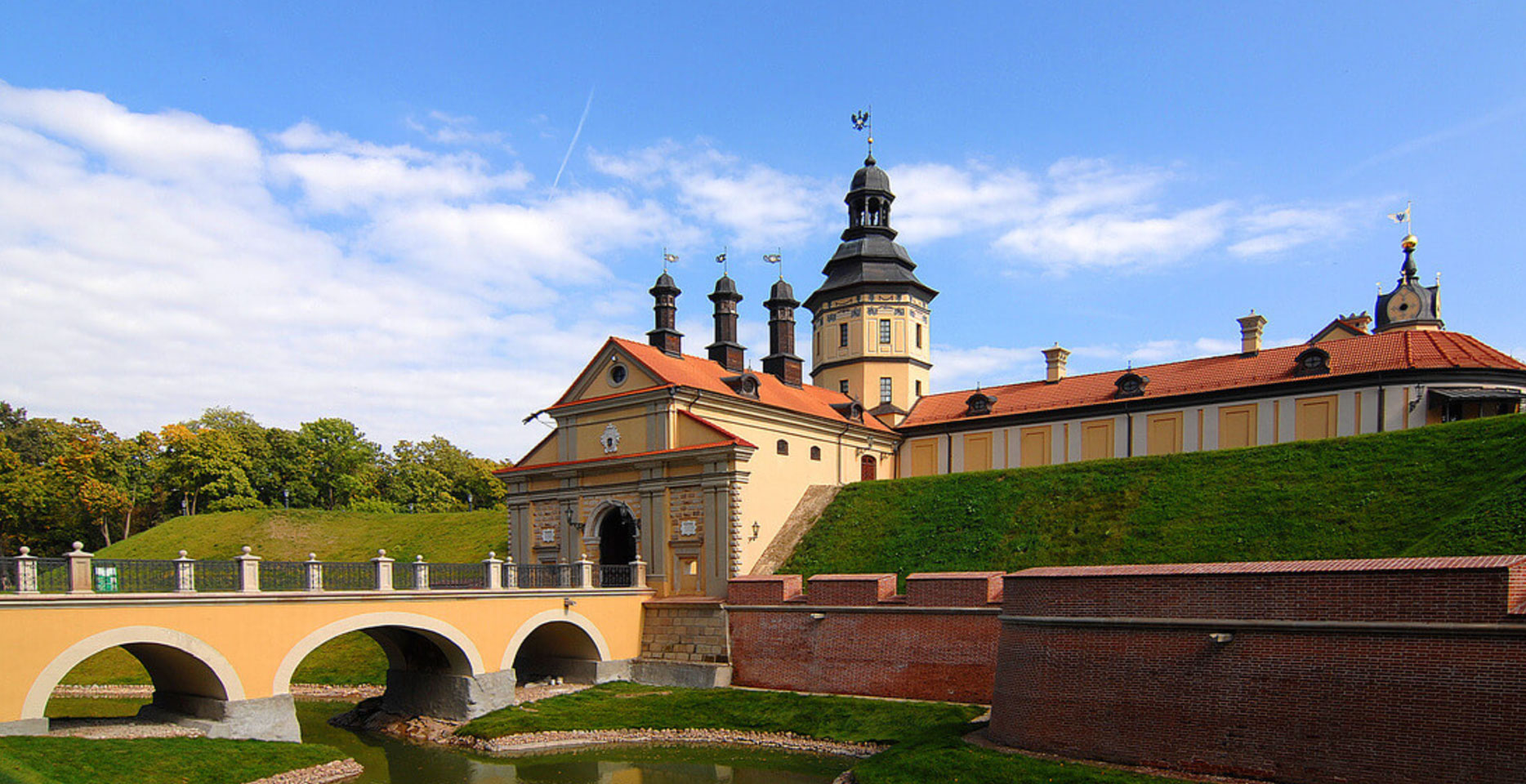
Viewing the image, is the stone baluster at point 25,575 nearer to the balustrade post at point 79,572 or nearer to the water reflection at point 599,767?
the balustrade post at point 79,572

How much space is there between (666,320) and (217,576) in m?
17.6

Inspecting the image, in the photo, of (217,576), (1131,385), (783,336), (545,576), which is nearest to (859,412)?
(783,336)

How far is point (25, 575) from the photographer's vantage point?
16.0 meters

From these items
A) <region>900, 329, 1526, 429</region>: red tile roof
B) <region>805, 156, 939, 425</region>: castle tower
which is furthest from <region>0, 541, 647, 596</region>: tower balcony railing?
<region>900, 329, 1526, 429</region>: red tile roof

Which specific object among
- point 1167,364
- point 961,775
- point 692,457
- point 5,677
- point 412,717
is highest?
point 1167,364

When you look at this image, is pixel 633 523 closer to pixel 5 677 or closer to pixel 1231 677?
pixel 5 677

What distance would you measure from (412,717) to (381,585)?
4.53m

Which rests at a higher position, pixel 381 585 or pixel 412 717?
pixel 381 585

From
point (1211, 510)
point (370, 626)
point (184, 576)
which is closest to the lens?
point (184, 576)

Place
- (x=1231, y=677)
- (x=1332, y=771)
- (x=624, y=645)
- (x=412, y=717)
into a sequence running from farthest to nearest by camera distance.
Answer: (x=624, y=645) < (x=412, y=717) < (x=1231, y=677) < (x=1332, y=771)

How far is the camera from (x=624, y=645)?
26703mm

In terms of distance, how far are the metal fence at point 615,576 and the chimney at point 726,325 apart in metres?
9.54

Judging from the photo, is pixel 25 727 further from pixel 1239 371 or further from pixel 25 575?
pixel 1239 371

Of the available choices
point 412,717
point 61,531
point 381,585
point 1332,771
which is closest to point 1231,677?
point 1332,771
